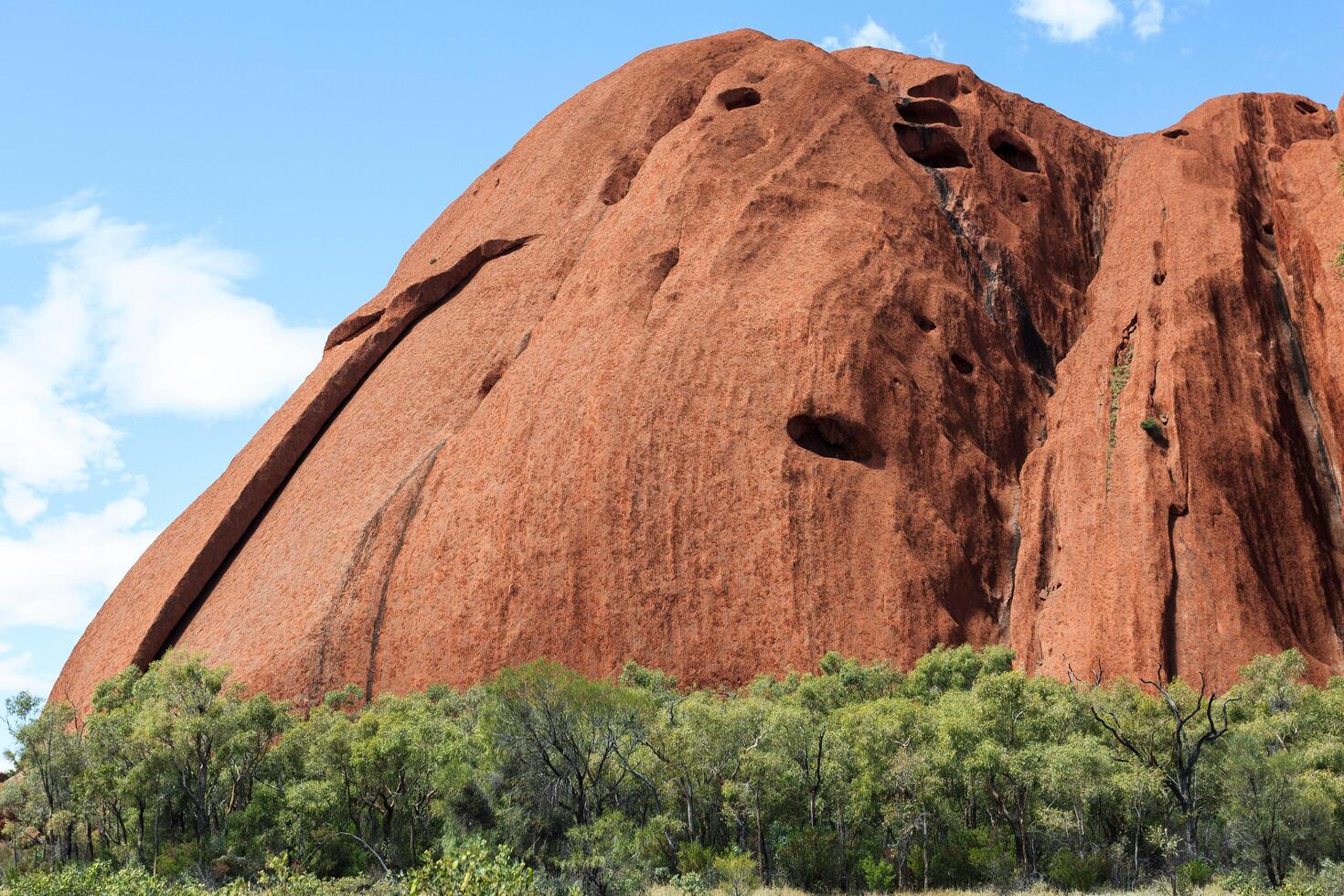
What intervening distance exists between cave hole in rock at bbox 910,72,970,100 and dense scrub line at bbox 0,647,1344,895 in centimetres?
3379

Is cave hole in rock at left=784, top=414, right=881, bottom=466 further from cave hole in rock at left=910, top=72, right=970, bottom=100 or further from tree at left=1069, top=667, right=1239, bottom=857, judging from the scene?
cave hole in rock at left=910, top=72, right=970, bottom=100

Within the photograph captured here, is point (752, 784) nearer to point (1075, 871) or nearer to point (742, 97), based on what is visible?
point (1075, 871)

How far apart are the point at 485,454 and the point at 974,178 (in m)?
25.2

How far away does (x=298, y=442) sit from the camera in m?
48.8

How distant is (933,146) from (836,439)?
19593mm

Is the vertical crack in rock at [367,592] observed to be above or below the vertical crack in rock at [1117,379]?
below

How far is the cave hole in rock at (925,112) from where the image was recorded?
56656 mm

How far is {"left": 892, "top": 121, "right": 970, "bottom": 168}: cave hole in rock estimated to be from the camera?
181 feet

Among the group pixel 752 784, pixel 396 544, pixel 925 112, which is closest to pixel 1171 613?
pixel 752 784

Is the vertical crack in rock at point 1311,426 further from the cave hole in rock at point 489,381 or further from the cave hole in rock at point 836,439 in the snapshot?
the cave hole in rock at point 489,381

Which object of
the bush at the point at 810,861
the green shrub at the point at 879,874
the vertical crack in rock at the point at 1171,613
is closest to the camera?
the green shrub at the point at 879,874

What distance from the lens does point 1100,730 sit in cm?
3028

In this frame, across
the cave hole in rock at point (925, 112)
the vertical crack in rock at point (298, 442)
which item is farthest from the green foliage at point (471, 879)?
the cave hole in rock at point (925, 112)

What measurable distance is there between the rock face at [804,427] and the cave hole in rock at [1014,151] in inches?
43.0
